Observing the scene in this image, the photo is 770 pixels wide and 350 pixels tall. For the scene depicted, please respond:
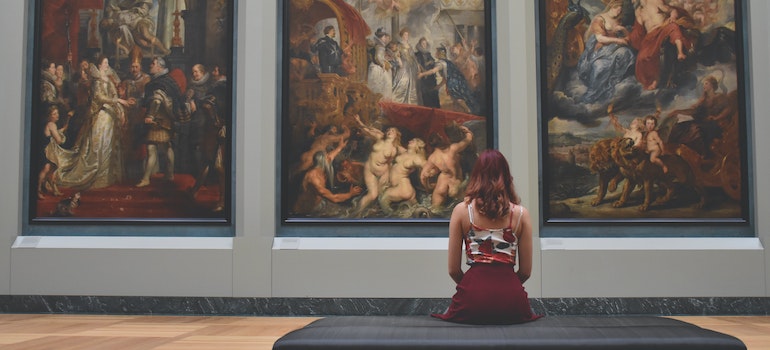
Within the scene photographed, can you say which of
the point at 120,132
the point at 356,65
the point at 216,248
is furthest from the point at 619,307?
the point at 120,132

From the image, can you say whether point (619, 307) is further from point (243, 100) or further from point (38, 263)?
point (38, 263)

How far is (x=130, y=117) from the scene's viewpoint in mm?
11898

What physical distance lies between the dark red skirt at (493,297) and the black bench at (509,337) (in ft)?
0.56

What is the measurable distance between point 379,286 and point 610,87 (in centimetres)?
490

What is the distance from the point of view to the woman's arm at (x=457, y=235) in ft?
19.7

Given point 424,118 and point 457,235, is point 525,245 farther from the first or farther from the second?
point 424,118

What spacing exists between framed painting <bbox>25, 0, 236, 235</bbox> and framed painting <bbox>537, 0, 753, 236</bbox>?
5381 mm

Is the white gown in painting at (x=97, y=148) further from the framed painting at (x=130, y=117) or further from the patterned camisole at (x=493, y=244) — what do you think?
the patterned camisole at (x=493, y=244)

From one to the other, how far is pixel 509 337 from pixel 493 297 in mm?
655

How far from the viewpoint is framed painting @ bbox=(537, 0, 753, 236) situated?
11.5m

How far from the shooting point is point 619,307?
36.8 feet

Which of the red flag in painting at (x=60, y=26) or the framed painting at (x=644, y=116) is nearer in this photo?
the framed painting at (x=644, y=116)

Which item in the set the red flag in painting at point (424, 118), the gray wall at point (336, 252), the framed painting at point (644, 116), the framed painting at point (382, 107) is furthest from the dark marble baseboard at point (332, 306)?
the red flag in painting at point (424, 118)

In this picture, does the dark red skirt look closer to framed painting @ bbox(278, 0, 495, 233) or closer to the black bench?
the black bench
